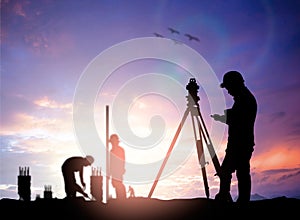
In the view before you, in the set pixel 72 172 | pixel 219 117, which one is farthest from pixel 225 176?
pixel 72 172

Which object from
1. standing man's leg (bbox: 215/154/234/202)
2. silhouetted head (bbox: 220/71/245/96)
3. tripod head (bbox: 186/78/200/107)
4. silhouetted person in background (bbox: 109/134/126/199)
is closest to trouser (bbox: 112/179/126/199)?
silhouetted person in background (bbox: 109/134/126/199)

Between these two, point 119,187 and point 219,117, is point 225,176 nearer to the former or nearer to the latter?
point 219,117

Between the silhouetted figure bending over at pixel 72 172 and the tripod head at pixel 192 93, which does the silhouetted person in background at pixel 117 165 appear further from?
the tripod head at pixel 192 93

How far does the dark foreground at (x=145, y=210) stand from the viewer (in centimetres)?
950

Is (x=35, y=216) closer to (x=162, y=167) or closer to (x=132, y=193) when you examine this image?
Result: (x=162, y=167)

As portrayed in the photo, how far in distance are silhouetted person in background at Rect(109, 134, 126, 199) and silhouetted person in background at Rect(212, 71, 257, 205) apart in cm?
530

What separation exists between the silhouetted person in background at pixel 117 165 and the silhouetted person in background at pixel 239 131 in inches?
209

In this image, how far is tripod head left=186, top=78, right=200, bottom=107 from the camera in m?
13.8

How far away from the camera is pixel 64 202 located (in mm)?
11164

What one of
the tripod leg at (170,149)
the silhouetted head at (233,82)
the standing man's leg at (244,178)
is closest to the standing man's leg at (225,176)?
the standing man's leg at (244,178)

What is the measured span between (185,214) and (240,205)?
127 cm

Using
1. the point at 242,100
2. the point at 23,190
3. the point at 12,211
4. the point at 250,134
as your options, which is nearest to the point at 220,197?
the point at 250,134

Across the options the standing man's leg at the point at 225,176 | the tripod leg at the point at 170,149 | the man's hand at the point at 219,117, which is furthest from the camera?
the tripod leg at the point at 170,149

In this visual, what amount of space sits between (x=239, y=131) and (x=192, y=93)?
14.2 ft
